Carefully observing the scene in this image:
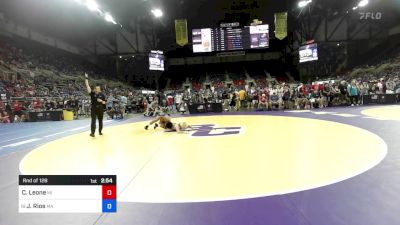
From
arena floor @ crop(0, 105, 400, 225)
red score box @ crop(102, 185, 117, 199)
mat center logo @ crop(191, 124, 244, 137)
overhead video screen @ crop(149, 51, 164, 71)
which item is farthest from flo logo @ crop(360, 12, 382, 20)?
red score box @ crop(102, 185, 117, 199)

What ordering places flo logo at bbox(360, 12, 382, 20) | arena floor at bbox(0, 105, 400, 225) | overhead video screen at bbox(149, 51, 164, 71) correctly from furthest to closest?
flo logo at bbox(360, 12, 382, 20) → overhead video screen at bbox(149, 51, 164, 71) → arena floor at bbox(0, 105, 400, 225)

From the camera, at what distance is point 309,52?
2559 centimetres

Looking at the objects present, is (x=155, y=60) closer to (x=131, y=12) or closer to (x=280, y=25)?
(x=131, y=12)

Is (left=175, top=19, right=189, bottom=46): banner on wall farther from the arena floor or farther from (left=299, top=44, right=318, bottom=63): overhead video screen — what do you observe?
the arena floor

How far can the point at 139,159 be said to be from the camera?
4.80 m

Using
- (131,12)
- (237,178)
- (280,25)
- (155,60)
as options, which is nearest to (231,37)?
(280,25)

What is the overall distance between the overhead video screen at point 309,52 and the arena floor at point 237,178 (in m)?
20.7

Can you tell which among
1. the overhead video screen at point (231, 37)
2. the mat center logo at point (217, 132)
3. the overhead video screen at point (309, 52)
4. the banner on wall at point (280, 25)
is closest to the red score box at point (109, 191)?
the mat center logo at point (217, 132)

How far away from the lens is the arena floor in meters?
2.48

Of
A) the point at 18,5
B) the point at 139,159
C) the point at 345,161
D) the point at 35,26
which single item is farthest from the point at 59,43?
the point at 345,161

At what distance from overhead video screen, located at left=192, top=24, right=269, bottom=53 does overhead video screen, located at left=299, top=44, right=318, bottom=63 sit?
5.78 meters

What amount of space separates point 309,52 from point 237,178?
2483 cm
